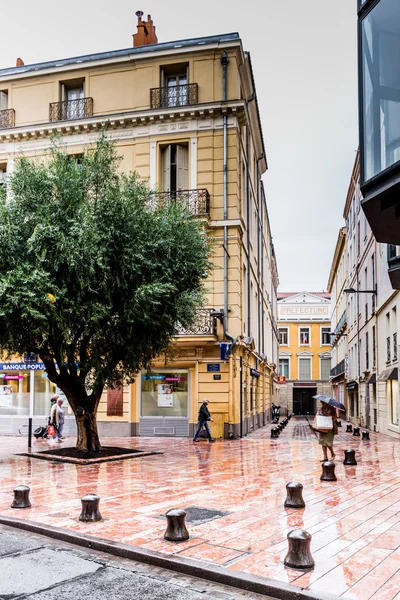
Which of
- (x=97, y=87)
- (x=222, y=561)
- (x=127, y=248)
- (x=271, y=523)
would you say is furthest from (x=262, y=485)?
(x=97, y=87)

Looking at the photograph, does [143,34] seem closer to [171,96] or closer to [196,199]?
[171,96]

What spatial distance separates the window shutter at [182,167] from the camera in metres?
21.9

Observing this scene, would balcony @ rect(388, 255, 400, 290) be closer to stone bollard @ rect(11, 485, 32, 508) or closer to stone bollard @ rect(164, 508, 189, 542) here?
stone bollard @ rect(164, 508, 189, 542)

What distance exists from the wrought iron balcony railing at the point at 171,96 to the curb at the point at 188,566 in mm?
17485

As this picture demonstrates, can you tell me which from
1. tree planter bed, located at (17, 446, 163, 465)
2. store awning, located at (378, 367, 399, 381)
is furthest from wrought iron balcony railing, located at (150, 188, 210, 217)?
store awning, located at (378, 367, 399, 381)

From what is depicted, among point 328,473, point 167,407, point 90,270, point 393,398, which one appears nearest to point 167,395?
point 167,407

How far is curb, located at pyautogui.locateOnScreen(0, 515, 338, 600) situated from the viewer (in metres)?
5.14

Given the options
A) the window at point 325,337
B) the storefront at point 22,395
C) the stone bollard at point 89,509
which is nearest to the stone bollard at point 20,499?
the stone bollard at point 89,509

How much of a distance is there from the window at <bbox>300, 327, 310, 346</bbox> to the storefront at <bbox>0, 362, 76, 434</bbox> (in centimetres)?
4349

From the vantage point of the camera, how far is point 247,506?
8.84 m

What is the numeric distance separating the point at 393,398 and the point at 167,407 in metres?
9.09

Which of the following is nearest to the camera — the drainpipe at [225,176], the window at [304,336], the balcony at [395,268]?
the balcony at [395,268]

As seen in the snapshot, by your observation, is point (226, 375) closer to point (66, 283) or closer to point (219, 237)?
point (219, 237)

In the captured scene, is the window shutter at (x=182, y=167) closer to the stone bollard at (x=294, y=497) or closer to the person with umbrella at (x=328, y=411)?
the person with umbrella at (x=328, y=411)
